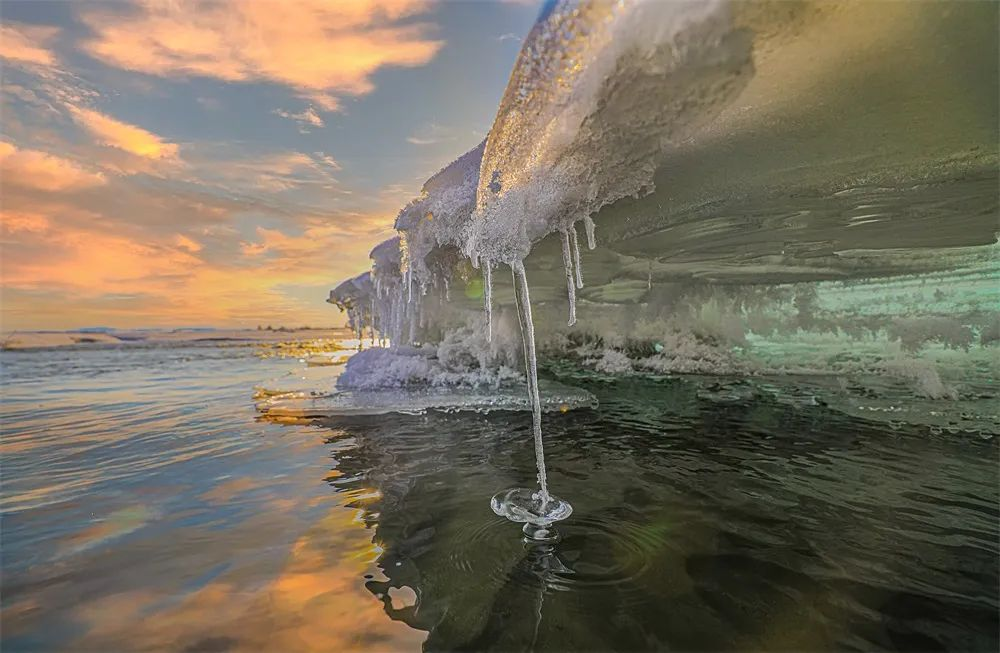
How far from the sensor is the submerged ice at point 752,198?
2.29 meters

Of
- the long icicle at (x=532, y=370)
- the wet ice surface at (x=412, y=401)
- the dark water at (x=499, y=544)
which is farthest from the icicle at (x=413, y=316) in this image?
the long icicle at (x=532, y=370)

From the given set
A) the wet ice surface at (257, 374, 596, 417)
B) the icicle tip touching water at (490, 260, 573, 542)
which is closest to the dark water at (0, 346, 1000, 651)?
the icicle tip touching water at (490, 260, 573, 542)

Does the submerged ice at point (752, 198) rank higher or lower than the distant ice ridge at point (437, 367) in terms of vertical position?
higher

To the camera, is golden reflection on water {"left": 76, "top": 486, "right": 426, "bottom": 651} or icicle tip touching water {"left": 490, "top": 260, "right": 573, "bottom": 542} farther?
icicle tip touching water {"left": 490, "top": 260, "right": 573, "bottom": 542}

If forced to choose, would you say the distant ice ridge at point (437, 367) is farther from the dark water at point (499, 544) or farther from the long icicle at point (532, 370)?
the long icicle at point (532, 370)

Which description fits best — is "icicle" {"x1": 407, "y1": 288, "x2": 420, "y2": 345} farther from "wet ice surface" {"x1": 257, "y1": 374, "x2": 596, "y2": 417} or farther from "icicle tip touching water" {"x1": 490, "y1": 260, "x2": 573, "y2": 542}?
"icicle tip touching water" {"x1": 490, "y1": 260, "x2": 573, "y2": 542}

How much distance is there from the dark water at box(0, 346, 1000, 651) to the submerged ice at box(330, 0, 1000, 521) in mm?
1009

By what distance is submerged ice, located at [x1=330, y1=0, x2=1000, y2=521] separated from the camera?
2295 millimetres

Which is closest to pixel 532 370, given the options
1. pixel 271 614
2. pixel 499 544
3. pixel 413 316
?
pixel 499 544

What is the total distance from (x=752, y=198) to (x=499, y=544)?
4.76 metres

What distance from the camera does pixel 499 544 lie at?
9.70 feet

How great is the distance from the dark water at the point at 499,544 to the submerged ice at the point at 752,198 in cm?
101

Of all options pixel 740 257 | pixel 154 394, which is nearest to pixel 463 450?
pixel 740 257

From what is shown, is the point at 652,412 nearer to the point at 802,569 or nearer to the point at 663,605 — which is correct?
the point at 802,569
